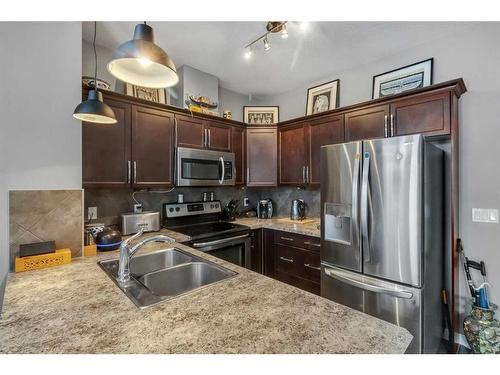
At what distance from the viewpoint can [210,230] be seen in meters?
2.51

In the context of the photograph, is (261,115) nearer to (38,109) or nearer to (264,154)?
(264,154)

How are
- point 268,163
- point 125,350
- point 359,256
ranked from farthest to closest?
point 268,163 < point 359,256 < point 125,350

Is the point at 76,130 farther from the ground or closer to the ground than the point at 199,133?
closer to the ground

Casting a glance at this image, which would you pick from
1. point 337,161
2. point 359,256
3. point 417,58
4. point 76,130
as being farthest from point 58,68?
point 417,58

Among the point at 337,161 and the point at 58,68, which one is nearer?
the point at 58,68

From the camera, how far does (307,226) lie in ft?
8.86

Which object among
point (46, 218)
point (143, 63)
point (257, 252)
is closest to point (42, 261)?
point (46, 218)

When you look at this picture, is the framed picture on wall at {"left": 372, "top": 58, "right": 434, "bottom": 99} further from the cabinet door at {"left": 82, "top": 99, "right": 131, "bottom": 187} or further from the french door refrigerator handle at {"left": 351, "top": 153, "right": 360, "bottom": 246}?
the cabinet door at {"left": 82, "top": 99, "right": 131, "bottom": 187}

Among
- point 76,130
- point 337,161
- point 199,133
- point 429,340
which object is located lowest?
point 429,340

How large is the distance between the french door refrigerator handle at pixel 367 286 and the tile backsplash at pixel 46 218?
6.45ft

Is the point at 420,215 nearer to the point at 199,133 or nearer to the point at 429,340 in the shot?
the point at 429,340

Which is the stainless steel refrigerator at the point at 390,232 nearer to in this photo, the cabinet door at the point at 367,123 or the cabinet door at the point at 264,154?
the cabinet door at the point at 367,123

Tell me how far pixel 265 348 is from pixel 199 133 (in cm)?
233

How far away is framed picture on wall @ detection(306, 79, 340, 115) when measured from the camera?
2881mm
